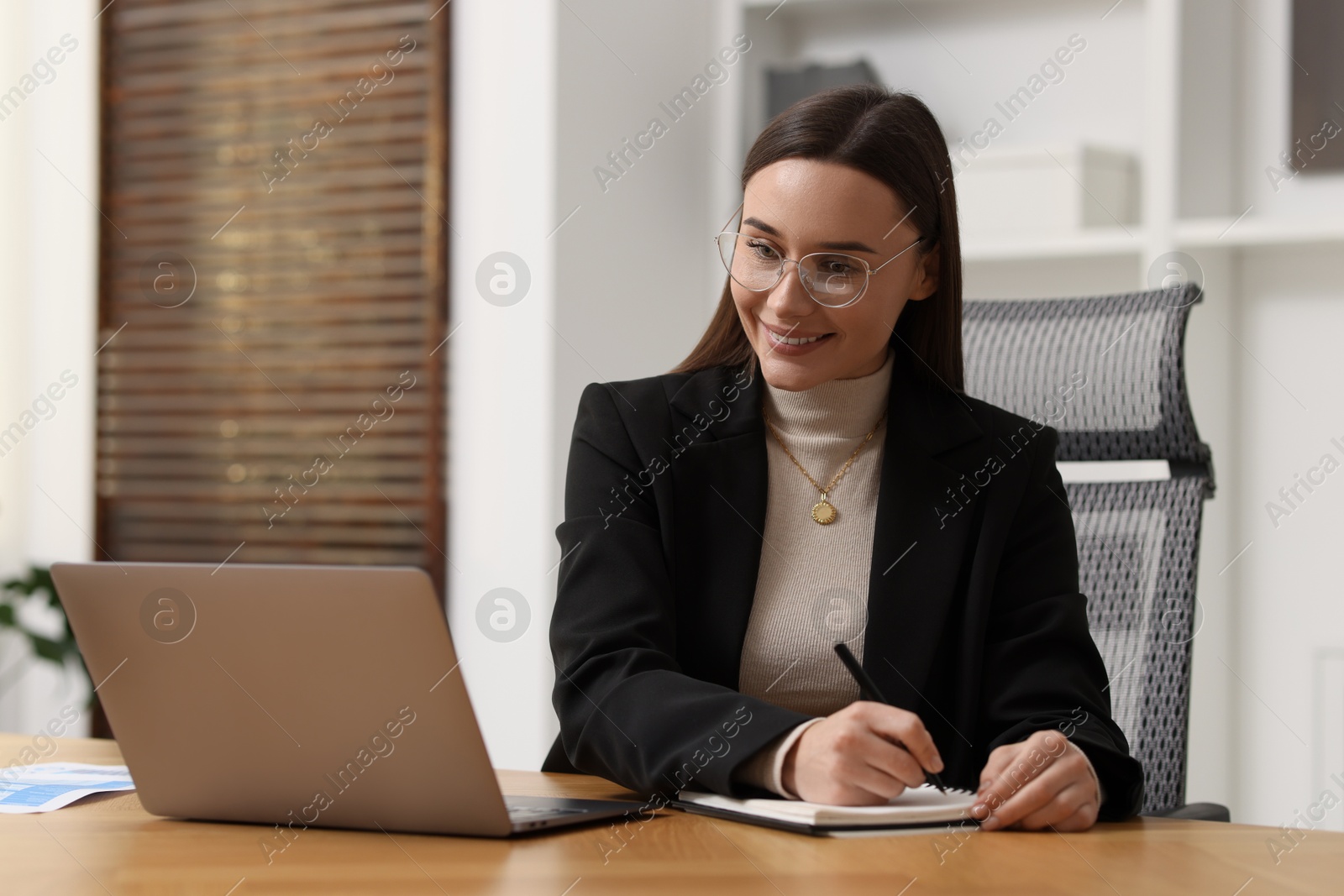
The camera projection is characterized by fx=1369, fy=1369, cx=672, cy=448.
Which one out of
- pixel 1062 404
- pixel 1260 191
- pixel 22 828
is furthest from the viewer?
pixel 1260 191

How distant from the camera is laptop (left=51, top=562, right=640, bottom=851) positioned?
0.91 metres

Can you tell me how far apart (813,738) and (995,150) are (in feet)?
5.97

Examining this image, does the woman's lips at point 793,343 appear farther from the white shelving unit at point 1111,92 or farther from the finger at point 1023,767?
the white shelving unit at point 1111,92

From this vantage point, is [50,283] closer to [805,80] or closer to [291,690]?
[805,80]

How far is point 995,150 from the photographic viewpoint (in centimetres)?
262

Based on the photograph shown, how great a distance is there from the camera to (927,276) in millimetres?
1565

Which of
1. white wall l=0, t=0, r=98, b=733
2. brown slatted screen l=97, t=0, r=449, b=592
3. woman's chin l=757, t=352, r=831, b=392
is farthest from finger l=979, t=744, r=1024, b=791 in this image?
white wall l=0, t=0, r=98, b=733

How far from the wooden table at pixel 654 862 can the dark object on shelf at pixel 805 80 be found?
6.28 feet

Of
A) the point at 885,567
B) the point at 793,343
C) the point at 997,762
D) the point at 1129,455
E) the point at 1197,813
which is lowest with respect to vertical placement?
the point at 1197,813

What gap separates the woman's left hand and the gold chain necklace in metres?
0.41

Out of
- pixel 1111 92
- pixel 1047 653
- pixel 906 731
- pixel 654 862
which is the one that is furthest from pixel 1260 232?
pixel 654 862

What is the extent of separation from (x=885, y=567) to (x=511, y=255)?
1432 mm

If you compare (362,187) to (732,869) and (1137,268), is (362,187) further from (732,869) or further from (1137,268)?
(732,869)

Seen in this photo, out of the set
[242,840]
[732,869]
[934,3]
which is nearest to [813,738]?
[732,869]
